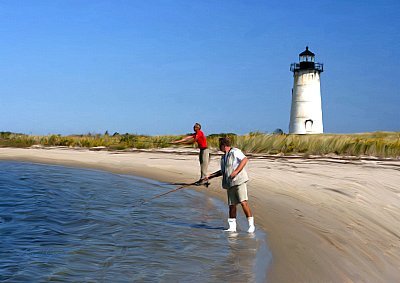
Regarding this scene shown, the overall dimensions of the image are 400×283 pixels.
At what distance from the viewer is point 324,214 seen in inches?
364

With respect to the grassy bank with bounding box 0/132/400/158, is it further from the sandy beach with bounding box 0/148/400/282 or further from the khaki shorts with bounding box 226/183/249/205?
the khaki shorts with bounding box 226/183/249/205

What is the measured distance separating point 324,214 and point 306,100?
36890 mm

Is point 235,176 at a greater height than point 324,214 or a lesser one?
greater

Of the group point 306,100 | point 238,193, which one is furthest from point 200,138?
point 306,100

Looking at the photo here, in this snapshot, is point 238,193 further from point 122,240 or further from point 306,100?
point 306,100

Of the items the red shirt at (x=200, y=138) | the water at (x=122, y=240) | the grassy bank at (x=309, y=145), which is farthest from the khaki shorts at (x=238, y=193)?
the grassy bank at (x=309, y=145)

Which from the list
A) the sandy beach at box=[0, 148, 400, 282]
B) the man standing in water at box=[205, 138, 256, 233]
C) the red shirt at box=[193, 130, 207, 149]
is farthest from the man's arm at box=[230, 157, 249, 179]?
the red shirt at box=[193, 130, 207, 149]

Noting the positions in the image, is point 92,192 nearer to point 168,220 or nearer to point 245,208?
point 168,220

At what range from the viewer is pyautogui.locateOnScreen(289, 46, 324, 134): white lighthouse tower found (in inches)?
1753

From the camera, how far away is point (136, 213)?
10.5 metres

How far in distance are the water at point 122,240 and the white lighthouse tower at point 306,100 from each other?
32.2 m

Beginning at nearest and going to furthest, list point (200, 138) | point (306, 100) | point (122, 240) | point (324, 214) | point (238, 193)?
1. point (122, 240)
2. point (238, 193)
3. point (324, 214)
4. point (200, 138)
5. point (306, 100)

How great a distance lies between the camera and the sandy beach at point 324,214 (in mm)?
5945

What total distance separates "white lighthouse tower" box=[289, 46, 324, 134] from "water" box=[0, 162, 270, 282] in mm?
32216
